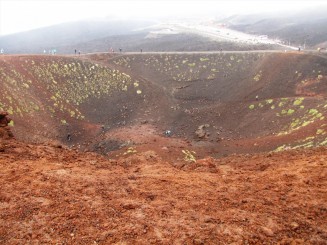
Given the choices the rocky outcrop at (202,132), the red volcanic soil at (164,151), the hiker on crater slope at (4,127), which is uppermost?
the hiker on crater slope at (4,127)

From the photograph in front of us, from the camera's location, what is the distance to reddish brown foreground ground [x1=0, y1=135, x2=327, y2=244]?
1048 cm

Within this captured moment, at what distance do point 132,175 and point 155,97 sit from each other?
126ft

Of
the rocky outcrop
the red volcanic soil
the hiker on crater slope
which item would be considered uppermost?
the hiker on crater slope

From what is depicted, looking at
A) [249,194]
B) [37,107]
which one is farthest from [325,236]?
[37,107]

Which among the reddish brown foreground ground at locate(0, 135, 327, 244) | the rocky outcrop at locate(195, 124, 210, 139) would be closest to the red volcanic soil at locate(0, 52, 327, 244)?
the reddish brown foreground ground at locate(0, 135, 327, 244)

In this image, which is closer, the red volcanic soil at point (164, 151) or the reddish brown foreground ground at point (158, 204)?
the reddish brown foreground ground at point (158, 204)

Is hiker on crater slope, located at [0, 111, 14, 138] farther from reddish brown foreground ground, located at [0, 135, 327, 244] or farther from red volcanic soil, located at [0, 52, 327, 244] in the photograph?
reddish brown foreground ground, located at [0, 135, 327, 244]

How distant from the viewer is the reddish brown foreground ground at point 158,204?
10477 millimetres

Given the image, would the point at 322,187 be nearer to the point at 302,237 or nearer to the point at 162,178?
the point at 302,237

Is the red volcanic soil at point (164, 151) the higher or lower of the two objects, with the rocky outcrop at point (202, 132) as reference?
higher

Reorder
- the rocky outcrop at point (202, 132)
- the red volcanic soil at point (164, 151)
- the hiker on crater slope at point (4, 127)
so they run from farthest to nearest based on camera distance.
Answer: the rocky outcrop at point (202, 132) → the hiker on crater slope at point (4, 127) → the red volcanic soil at point (164, 151)

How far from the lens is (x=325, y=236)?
1032 centimetres

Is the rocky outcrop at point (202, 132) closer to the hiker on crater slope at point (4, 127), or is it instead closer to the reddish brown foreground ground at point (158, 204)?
the reddish brown foreground ground at point (158, 204)

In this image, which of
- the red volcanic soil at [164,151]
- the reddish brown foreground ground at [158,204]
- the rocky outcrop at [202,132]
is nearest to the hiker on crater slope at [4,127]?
the red volcanic soil at [164,151]
